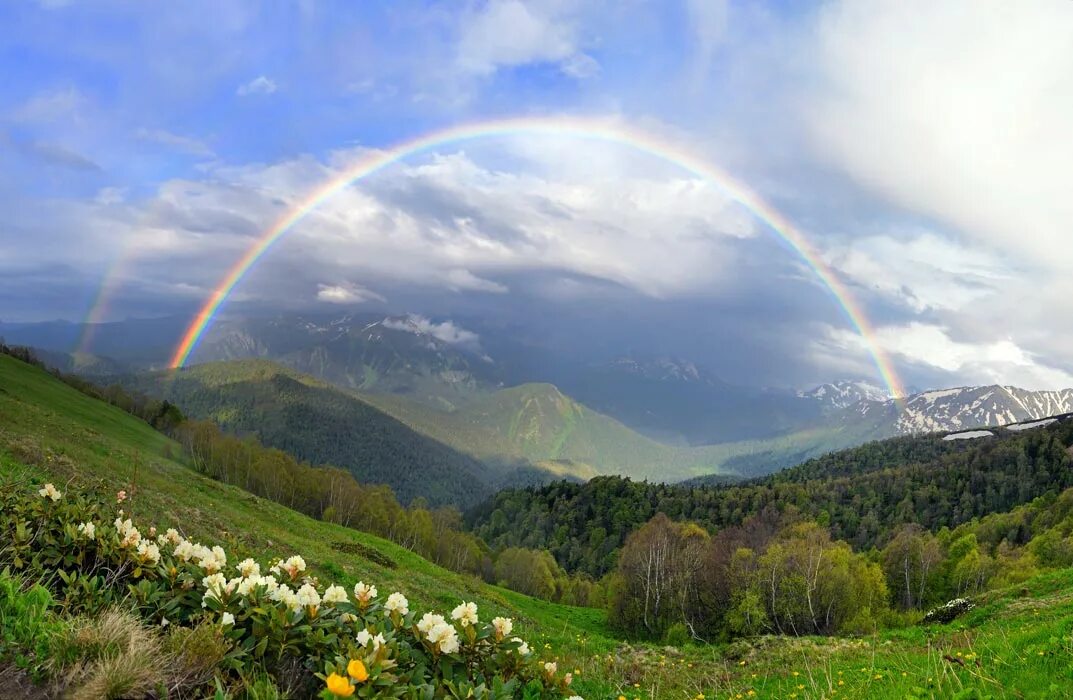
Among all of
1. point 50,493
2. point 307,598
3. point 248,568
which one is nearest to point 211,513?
point 50,493

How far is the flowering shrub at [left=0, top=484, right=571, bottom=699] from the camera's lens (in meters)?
4.03

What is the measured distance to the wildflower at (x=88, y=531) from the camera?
5.89m

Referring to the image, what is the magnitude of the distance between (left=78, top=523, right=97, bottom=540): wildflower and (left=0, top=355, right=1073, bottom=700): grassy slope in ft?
6.08

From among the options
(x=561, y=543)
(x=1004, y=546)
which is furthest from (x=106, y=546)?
(x=561, y=543)

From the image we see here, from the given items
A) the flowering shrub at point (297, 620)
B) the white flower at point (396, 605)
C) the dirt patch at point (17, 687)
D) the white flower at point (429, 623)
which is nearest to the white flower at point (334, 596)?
the flowering shrub at point (297, 620)

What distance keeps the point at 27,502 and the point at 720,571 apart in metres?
61.3

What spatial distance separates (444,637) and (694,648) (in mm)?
28591

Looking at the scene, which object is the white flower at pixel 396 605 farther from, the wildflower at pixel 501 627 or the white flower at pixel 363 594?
the wildflower at pixel 501 627

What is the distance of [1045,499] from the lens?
97812 mm

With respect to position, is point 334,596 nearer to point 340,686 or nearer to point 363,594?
point 363,594

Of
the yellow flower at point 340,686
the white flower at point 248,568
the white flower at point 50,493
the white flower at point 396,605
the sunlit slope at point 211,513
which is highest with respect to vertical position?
the yellow flower at point 340,686

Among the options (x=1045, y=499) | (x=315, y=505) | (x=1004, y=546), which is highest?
(x=1045, y=499)

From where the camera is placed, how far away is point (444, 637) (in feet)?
14.8

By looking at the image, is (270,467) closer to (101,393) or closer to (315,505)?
(315,505)
